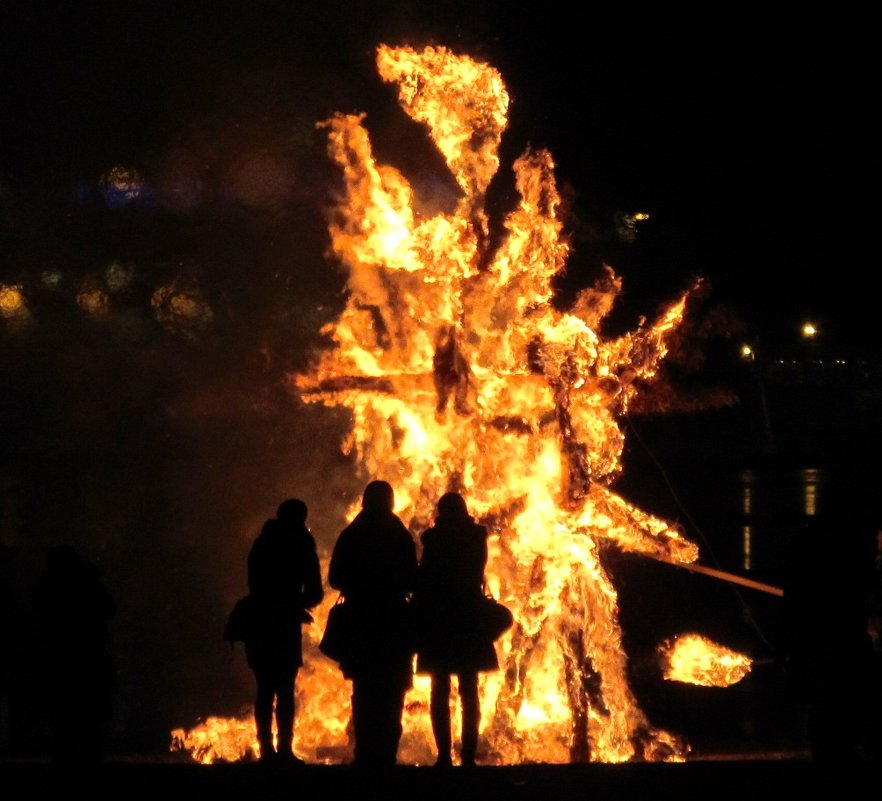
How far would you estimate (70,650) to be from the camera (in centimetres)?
580

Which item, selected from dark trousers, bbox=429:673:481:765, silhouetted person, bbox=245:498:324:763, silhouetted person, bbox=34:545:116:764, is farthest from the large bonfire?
silhouetted person, bbox=34:545:116:764

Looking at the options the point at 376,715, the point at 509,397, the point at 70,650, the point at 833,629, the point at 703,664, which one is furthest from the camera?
the point at 509,397

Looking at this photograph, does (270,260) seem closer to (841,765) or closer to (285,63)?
(285,63)

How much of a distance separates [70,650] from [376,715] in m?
1.65

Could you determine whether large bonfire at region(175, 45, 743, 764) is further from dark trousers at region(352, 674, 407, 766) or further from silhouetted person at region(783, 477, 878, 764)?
silhouetted person at region(783, 477, 878, 764)

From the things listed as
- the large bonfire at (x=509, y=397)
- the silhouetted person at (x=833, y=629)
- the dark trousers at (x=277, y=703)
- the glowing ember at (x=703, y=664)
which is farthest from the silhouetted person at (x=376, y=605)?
the glowing ember at (x=703, y=664)

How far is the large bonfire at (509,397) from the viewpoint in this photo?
322 inches

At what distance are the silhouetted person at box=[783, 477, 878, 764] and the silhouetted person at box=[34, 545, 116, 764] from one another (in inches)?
138

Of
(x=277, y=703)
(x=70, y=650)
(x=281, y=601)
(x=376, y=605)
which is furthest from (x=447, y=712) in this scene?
(x=70, y=650)

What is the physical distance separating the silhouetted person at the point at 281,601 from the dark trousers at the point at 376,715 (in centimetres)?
39

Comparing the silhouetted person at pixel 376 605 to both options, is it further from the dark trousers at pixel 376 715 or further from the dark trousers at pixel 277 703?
the dark trousers at pixel 277 703

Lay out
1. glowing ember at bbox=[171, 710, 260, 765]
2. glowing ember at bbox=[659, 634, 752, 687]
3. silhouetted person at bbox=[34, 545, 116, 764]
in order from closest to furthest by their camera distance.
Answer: silhouetted person at bbox=[34, 545, 116, 764] → glowing ember at bbox=[659, 634, 752, 687] → glowing ember at bbox=[171, 710, 260, 765]

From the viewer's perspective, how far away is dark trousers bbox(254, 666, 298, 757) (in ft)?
19.9

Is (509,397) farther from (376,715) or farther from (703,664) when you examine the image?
(376,715)
